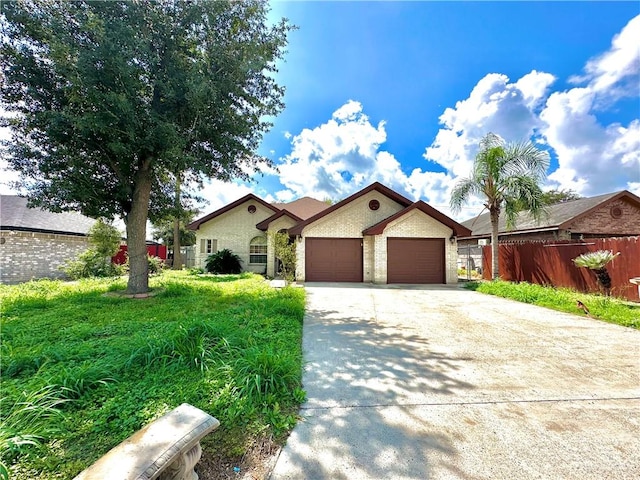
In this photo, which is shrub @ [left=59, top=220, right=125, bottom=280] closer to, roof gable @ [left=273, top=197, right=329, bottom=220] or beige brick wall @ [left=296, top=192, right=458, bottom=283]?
beige brick wall @ [left=296, top=192, right=458, bottom=283]

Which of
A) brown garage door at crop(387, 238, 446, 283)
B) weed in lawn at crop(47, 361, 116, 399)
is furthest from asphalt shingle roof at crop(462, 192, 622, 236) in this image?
weed in lawn at crop(47, 361, 116, 399)

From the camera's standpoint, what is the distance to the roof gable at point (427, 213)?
1350 cm

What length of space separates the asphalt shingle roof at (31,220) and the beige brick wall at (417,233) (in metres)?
16.5

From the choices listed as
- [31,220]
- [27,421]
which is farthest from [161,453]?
[31,220]

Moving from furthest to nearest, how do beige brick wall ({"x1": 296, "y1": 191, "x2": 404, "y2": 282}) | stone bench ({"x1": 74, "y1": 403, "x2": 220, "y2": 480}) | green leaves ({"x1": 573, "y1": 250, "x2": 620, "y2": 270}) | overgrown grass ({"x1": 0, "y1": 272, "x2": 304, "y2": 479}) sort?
beige brick wall ({"x1": 296, "y1": 191, "x2": 404, "y2": 282}) < green leaves ({"x1": 573, "y1": 250, "x2": 620, "y2": 270}) < overgrown grass ({"x1": 0, "y1": 272, "x2": 304, "y2": 479}) < stone bench ({"x1": 74, "y1": 403, "x2": 220, "y2": 480})

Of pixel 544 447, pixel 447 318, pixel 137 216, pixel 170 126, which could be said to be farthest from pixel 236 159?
pixel 544 447

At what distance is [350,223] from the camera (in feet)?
47.6

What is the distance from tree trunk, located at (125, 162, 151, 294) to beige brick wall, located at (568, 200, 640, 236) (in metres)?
19.3

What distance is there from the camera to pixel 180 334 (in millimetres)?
3986

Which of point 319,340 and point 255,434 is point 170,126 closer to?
point 319,340

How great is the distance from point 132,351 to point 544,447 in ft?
15.5

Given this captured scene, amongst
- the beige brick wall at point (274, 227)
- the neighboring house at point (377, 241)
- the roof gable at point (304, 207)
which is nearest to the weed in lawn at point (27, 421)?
the neighboring house at point (377, 241)

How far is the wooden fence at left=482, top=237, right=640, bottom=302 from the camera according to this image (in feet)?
27.9

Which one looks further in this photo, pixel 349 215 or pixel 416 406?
pixel 349 215
